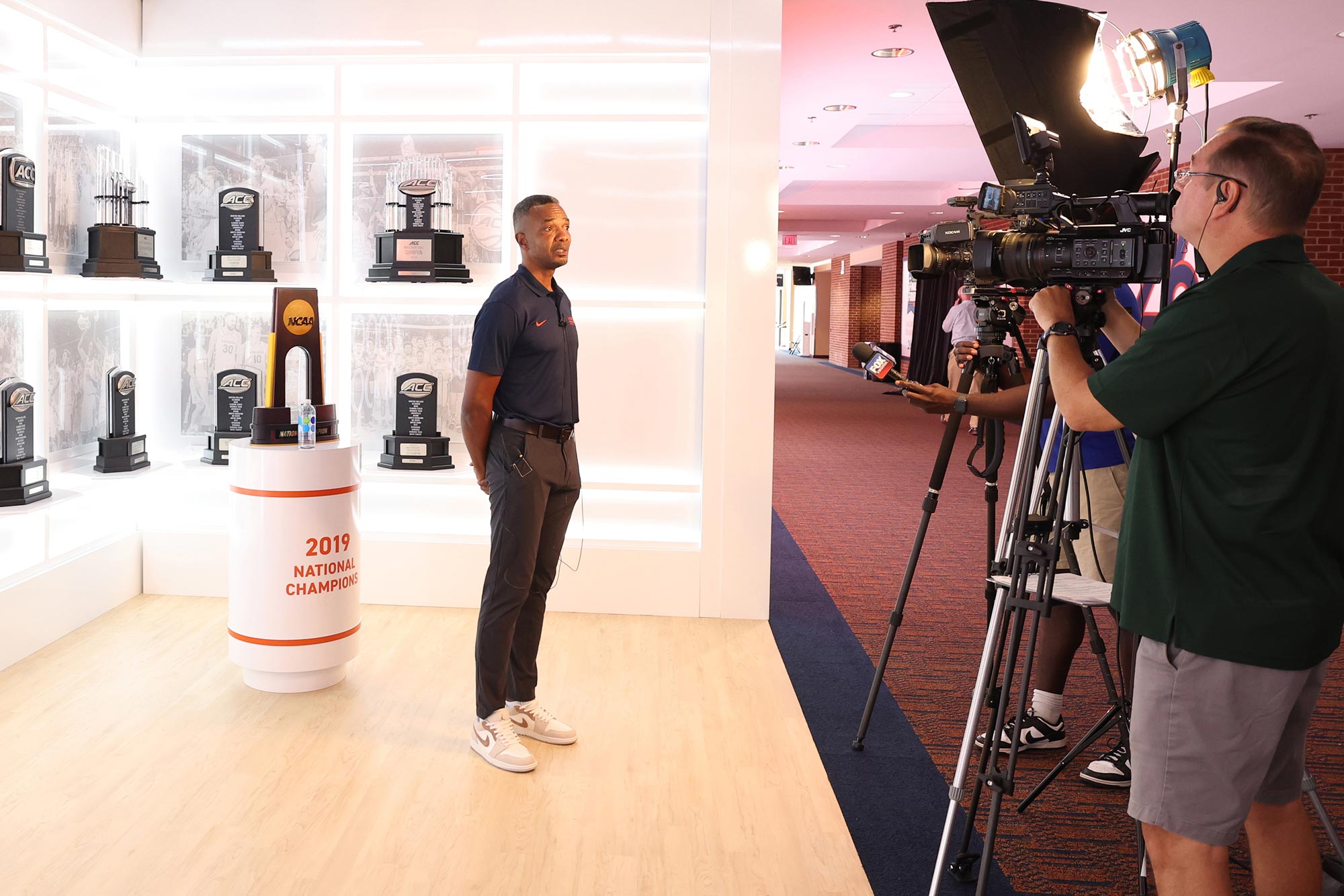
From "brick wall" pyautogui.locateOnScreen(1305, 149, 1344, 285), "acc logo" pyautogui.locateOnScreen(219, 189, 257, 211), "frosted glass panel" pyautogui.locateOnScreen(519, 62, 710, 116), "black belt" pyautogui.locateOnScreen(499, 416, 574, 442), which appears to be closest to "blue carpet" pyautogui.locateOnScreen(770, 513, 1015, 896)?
"black belt" pyautogui.locateOnScreen(499, 416, 574, 442)

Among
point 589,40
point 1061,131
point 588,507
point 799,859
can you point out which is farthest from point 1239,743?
point 589,40

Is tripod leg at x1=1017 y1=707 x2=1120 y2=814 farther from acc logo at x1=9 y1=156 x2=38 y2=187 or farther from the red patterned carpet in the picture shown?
acc logo at x1=9 y1=156 x2=38 y2=187

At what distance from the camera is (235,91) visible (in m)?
4.65

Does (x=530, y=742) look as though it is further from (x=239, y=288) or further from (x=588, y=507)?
(x=239, y=288)

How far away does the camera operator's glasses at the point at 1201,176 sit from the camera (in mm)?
1638

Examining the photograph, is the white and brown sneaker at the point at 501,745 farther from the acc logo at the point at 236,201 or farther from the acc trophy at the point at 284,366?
the acc logo at the point at 236,201

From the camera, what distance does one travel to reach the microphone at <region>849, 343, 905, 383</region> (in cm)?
228

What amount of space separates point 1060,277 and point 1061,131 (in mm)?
700

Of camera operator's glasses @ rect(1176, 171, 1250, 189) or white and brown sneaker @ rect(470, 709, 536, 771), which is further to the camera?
white and brown sneaker @ rect(470, 709, 536, 771)

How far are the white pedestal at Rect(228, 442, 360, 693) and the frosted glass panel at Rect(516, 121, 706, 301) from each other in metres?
1.57

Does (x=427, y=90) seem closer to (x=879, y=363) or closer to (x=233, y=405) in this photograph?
(x=233, y=405)

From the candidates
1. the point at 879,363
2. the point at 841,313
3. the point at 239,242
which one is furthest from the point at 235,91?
the point at 841,313

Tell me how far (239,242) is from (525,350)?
2.29 metres

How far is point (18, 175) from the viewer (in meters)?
3.61
